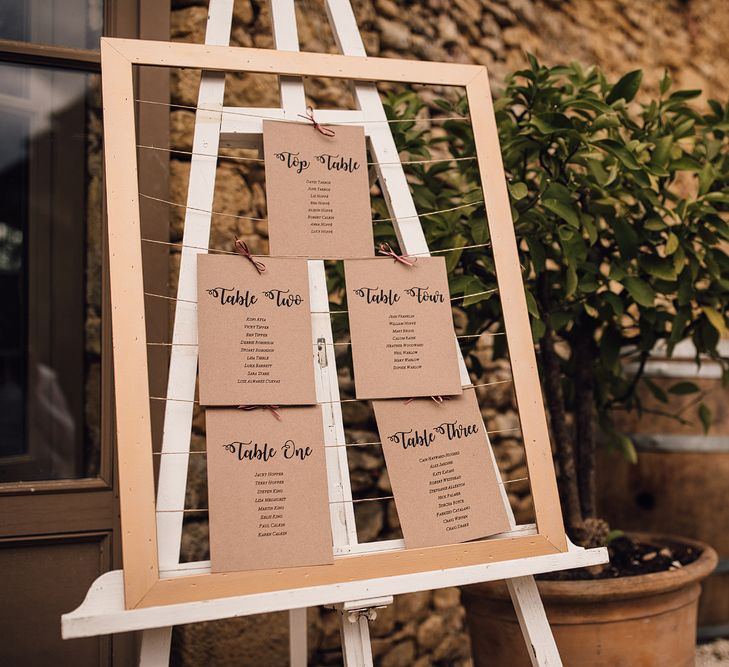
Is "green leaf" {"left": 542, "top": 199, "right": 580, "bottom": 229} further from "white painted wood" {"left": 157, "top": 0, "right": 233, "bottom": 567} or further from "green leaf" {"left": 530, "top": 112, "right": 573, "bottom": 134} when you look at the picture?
"white painted wood" {"left": 157, "top": 0, "right": 233, "bottom": 567}

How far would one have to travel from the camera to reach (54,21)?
177 cm

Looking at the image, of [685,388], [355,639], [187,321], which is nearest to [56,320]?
[187,321]

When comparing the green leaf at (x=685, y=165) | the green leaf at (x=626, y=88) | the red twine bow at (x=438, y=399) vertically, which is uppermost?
the green leaf at (x=626, y=88)

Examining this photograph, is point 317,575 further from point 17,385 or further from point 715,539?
point 715,539

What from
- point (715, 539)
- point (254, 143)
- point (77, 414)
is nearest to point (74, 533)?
point (77, 414)

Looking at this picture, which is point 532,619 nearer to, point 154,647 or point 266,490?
point 266,490

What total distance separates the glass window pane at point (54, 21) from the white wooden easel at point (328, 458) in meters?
0.65

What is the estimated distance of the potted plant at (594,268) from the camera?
1608 millimetres

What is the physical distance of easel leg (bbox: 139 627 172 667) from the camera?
104cm

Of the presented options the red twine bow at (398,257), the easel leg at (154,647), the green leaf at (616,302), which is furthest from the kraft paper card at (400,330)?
the green leaf at (616,302)

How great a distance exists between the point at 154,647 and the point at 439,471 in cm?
53

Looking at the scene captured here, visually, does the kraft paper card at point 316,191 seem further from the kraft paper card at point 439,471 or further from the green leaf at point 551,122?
the green leaf at point 551,122

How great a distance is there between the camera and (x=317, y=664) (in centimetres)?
202

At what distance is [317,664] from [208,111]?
1531mm
